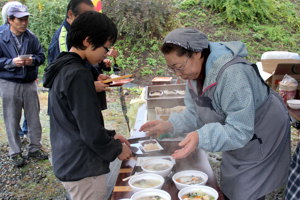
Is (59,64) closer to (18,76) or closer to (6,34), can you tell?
(18,76)

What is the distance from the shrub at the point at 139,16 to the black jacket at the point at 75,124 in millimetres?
8806

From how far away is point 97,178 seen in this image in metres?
2.15

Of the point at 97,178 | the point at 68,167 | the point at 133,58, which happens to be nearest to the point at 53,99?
the point at 68,167

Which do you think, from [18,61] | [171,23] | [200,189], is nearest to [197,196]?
[200,189]

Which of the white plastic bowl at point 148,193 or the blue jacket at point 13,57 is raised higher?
the blue jacket at point 13,57

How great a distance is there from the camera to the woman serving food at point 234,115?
68.1 inches

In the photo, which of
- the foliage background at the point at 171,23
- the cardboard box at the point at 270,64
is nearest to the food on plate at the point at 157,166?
the cardboard box at the point at 270,64

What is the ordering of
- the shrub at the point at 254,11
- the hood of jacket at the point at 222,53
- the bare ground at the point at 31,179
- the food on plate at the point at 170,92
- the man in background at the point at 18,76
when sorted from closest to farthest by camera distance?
the hood of jacket at the point at 222,53
the food on plate at the point at 170,92
the bare ground at the point at 31,179
the man in background at the point at 18,76
the shrub at the point at 254,11

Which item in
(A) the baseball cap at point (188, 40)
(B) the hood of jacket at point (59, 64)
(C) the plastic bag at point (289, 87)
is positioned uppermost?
(A) the baseball cap at point (188, 40)

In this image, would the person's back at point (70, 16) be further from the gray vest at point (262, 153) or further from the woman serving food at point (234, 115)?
the gray vest at point (262, 153)

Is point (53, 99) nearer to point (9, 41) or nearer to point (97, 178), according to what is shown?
point (97, 178)

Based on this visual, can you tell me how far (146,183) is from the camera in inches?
75.4

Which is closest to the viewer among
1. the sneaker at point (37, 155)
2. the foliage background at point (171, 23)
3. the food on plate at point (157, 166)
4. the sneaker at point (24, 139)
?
the food on plate at point (157, 166)

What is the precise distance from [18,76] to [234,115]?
382 centimetres
